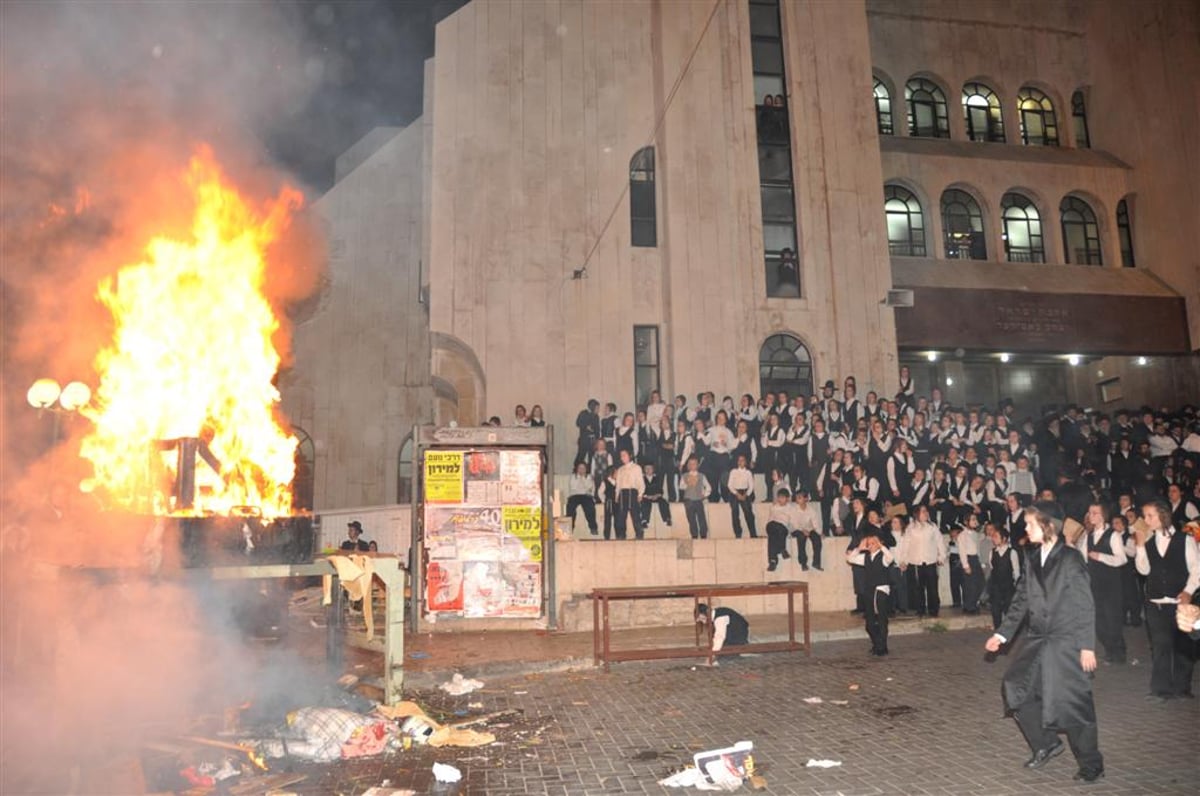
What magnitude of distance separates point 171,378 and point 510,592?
19.2ft

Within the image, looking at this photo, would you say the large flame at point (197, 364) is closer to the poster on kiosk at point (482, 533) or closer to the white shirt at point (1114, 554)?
the poster on kiosk at point (482, 533)

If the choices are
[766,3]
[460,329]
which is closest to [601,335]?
[460,329]

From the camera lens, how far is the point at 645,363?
65.9ft

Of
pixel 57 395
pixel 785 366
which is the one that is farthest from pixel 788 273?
pixel 57 395

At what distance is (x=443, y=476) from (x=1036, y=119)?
25167 mm

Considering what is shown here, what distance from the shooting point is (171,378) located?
27.9 ft

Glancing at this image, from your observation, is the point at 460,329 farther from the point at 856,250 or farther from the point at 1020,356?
the point at 1020,356

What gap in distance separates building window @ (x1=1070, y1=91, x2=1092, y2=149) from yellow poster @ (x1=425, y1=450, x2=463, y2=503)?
25398mm

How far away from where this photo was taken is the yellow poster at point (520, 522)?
39.4 ft

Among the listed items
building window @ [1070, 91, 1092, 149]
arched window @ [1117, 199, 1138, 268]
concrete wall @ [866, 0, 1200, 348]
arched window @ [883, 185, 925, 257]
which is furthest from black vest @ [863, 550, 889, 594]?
building window @ [1070, 91, 1092, 149]

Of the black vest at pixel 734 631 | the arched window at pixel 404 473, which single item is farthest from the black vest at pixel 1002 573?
the arched window at pixel 404 473

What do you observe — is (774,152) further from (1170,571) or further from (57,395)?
(57,395)

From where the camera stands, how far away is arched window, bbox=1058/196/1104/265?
24.9 metres

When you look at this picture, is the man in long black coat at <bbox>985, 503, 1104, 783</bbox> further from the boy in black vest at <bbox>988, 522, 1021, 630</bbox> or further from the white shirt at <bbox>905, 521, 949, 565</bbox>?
the white shirt at <bbox>905, 521, 949, 565</bbox>
